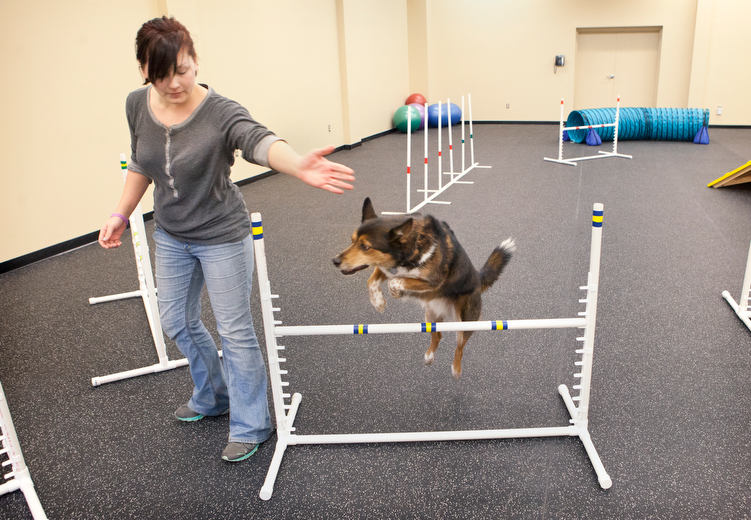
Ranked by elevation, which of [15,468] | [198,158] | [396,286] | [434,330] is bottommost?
[15,468]

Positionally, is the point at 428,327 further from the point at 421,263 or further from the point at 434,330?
the point at 421,263

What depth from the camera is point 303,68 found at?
927 centimetres

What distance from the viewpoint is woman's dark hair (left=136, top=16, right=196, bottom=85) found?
166 centimetres

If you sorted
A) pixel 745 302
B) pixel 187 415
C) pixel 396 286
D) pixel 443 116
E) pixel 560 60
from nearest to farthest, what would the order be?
1. pixel 396 286
2. pixel 187 415
3. pixel 745 302
4. pixel 443 116
5. pixel 560 60

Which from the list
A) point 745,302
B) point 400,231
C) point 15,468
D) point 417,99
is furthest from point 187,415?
point 417,99

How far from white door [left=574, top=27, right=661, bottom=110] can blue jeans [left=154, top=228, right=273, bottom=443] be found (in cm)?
1373

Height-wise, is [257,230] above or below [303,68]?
below

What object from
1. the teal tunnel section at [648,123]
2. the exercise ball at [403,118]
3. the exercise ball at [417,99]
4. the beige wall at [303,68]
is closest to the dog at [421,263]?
the beige wall at [303,68]

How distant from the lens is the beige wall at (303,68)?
5.00m

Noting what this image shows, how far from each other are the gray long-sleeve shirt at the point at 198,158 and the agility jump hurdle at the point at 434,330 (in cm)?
18

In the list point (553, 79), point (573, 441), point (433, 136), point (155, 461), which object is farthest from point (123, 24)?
point (553, 79)

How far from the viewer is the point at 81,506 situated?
6.89 ft

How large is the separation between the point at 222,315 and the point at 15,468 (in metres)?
0.98

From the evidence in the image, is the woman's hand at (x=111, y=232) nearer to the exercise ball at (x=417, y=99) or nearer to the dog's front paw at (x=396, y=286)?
the dog's front paw at (x=396, y=286)
